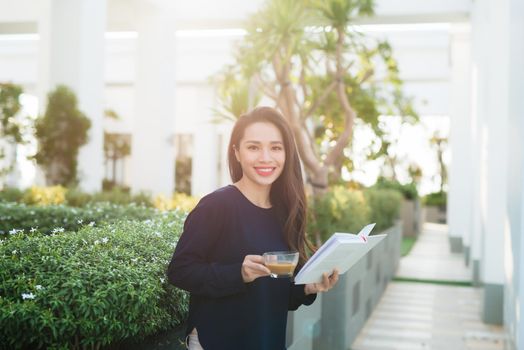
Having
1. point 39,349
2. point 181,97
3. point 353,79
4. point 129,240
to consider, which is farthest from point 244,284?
point 181,97

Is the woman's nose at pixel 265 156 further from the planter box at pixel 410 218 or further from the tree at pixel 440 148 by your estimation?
the tree at pixel 440 148

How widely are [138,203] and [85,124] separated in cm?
315

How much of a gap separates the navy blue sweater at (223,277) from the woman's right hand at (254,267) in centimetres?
5

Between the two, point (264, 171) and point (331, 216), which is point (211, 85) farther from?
point (264, 171)

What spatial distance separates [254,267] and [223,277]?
0.12m

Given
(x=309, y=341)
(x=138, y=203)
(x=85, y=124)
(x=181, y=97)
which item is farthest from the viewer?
(x=181, y=97)

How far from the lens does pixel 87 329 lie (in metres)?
2.08

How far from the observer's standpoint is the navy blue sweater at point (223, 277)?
6.49ft

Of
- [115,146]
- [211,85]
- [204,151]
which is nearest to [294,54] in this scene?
[211,85]

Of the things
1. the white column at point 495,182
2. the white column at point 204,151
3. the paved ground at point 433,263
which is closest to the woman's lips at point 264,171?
the white column at point 495,182

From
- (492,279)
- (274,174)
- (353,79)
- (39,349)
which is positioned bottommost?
(492,279)

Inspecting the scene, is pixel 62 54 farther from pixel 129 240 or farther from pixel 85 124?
pixel 129 240

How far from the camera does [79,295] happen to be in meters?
2.12

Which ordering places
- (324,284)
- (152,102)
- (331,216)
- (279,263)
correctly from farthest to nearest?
(152,102) < (331,216) < (324,284) < (279,263)
